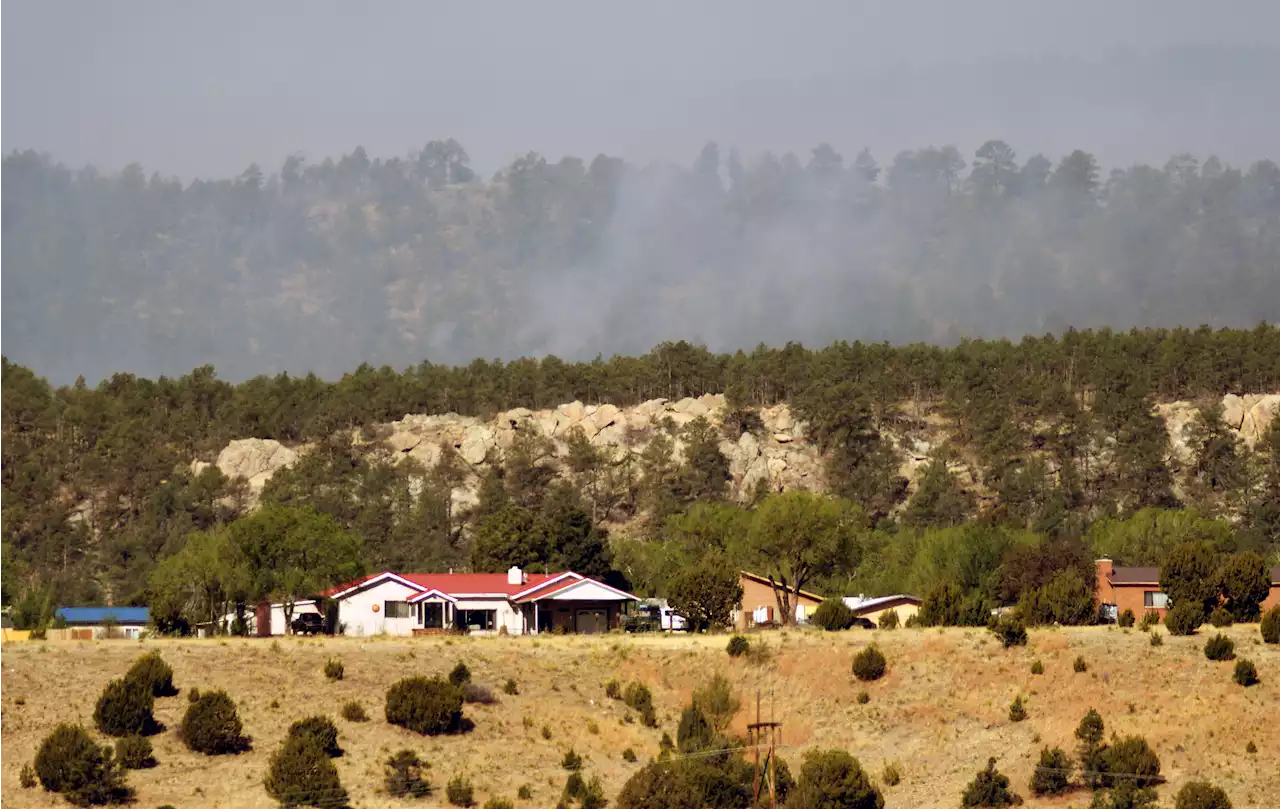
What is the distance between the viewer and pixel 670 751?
71875 millimetres

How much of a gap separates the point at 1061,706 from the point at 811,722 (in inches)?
409

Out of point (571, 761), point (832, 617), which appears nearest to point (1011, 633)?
point (832, 617)

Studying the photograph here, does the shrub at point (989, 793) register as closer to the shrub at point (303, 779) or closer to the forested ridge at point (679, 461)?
the shrub at point (303, 779)

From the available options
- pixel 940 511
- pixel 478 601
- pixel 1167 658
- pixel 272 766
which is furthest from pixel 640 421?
pixel 272 766

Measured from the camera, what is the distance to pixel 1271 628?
79062mm

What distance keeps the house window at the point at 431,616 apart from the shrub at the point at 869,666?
1140 inches

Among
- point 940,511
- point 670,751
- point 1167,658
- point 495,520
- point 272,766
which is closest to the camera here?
point 272,766

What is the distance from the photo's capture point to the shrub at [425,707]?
71.0 metres

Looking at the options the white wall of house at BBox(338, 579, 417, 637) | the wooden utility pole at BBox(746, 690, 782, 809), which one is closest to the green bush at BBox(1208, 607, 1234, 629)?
the wooden utility pole at BBox(746, 690, 782, 809)

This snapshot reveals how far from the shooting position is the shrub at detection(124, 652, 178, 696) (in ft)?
229

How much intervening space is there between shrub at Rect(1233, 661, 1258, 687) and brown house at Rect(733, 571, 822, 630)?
120 ft

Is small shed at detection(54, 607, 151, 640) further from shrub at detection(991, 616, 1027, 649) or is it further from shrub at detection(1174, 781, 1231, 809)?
shrub at detection(1174, 781, 1231, 809)

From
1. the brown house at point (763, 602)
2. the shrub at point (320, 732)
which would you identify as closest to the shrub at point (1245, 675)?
the brown house at point (763, 602)

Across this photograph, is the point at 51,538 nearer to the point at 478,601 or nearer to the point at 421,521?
the point at 421,521
